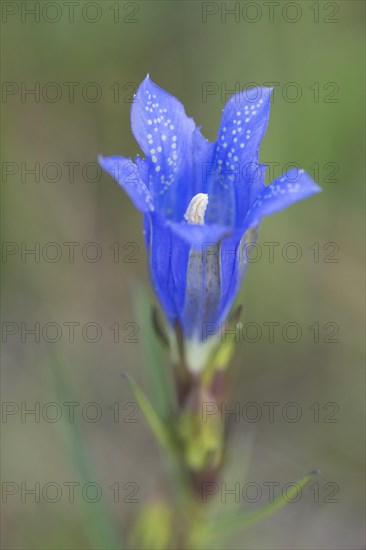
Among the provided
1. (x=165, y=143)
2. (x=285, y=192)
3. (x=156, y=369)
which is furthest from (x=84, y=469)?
(x=285, y=192)

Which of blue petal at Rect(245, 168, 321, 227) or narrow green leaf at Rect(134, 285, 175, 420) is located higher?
blue petal at Rect(245, 168, 321, 227)

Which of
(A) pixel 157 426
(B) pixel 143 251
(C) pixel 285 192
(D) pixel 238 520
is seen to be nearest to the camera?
(C) pixel 285 192

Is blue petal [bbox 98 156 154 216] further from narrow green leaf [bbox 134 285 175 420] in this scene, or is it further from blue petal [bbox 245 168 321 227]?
narrow green leaf [bbox 134 285 175 420]

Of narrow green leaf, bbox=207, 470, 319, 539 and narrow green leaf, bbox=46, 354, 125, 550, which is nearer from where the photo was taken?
narrow green leaf, bbox=207, 470, 319, 539

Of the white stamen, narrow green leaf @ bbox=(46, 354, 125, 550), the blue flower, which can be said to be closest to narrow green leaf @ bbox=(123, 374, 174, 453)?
the blue flower

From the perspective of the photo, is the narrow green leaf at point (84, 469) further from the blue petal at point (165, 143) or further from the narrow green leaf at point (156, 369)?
the blue petal at point (165, 143)

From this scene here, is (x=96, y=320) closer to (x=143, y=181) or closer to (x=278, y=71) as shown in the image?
(x=278, y=71)

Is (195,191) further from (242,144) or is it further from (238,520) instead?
(238,520)
